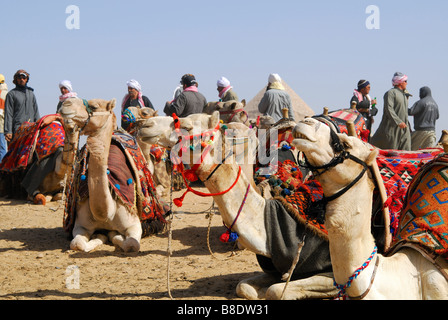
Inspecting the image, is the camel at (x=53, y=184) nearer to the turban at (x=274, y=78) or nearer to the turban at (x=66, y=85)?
the turban at (x=66, y=85)

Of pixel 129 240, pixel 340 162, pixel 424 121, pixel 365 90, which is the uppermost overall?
pixel 365 90

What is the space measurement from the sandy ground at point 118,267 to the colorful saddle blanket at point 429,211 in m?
1.88

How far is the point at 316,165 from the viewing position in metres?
2.96

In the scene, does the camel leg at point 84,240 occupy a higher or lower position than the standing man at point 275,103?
lower

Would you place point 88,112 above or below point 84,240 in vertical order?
above

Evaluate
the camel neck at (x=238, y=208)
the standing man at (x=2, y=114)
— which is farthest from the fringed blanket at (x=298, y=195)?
the standing man at (x=2, y=114)

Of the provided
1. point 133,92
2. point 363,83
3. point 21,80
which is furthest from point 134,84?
point 363,83

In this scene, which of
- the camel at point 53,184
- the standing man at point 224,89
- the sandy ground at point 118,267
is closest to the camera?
the sandy ground at point 118,267

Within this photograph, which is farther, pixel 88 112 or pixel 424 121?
pixel 424 121

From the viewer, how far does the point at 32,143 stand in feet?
33.8

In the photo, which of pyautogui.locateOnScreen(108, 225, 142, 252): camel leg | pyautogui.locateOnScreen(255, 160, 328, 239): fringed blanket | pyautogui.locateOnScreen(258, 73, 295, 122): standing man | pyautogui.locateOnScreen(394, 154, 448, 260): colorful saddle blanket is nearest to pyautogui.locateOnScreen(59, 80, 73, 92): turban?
pyautogui.locateOnScreen(258, 73, 295, 122): standing man

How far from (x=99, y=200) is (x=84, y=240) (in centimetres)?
68

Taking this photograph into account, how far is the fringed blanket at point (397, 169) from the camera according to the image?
459 centimetres

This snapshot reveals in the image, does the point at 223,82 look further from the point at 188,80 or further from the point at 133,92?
the point at 133,92
